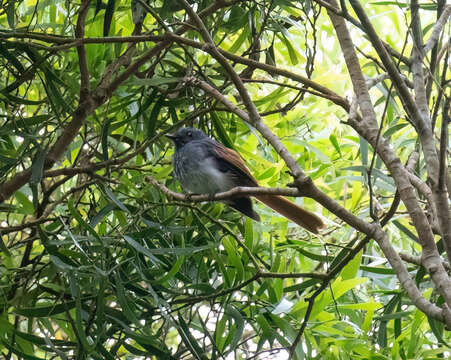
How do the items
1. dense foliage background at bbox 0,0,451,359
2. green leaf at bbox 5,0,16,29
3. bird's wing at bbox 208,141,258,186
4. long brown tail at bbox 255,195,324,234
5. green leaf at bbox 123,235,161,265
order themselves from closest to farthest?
dense foliage background at bbox 0,0,451,359
green leaf at bbox 123,235,161,265
green leaf at bbox 5,0,16,29
long brown tail at bbox 255,195,324,234
bird's wing at bbox 208,141,258,186

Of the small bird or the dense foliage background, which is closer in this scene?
the dense foliage background

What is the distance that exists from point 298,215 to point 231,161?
47 centimetres

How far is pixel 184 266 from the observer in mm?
2160

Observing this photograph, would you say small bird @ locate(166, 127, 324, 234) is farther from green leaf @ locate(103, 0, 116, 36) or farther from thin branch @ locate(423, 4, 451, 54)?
thin branch @ locate(423, 4, 451, 54)

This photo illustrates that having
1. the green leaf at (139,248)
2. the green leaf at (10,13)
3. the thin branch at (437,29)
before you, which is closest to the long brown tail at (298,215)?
the green leaf at (139,248)

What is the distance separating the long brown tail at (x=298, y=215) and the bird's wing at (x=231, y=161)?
0.48ft

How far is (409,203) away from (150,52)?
2.93 ft

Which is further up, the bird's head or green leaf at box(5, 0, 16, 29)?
the bird's head

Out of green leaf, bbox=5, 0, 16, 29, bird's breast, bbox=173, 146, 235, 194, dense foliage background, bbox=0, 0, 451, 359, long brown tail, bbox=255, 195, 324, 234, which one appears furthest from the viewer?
bird's breast, bbox=173, 146, 235, 194

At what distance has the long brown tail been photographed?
2.45m

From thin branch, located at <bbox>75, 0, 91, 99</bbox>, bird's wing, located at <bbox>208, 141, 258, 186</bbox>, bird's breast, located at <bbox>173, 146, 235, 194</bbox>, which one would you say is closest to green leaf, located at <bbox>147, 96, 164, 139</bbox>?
thin branch, located at <bbox>75, 0, 91, 99</bbox>

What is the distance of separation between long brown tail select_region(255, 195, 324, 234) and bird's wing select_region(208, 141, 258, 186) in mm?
146

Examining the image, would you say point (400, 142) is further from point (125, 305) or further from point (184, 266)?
point (125, 305)

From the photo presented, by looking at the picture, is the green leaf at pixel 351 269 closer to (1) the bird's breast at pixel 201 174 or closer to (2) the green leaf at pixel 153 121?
(2) the green leaf at pixel 153 121
